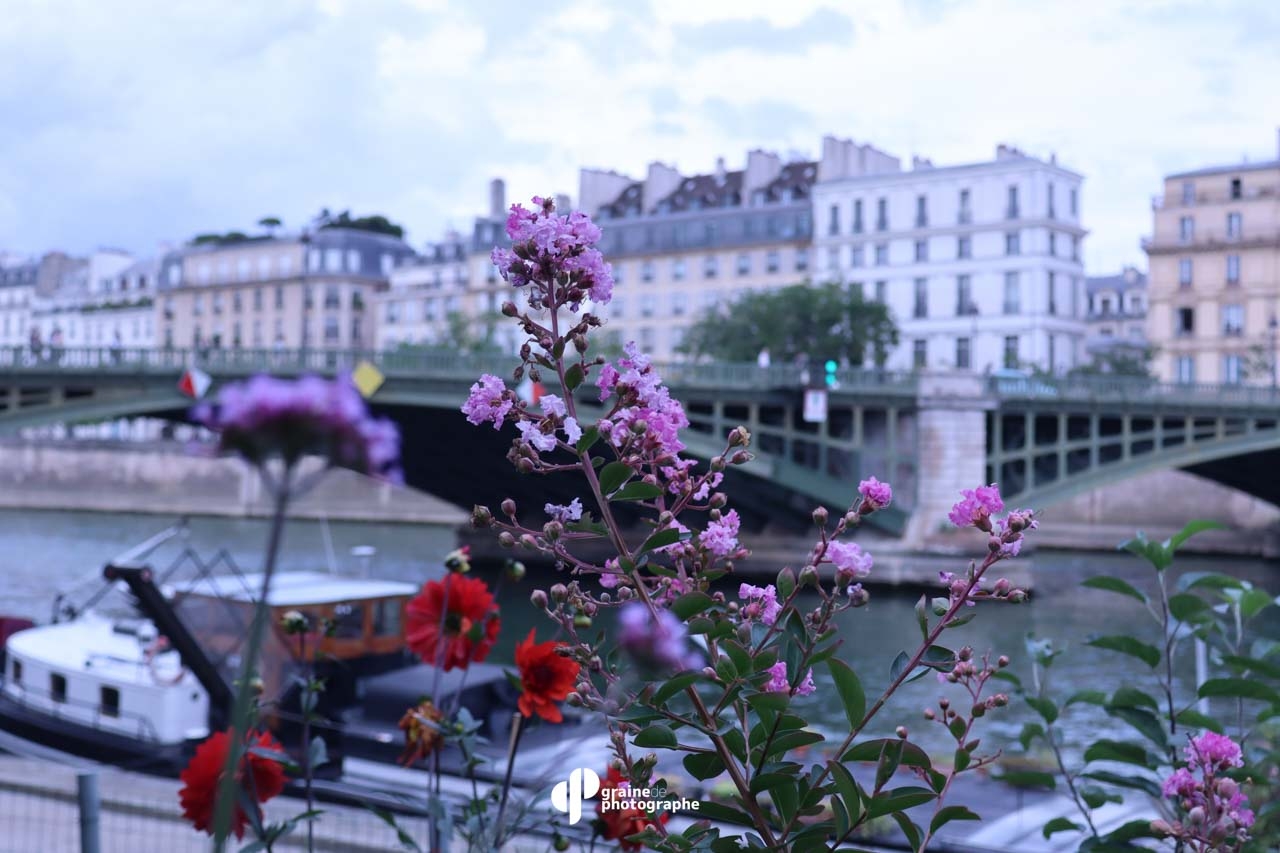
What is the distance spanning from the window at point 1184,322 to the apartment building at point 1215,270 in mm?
35

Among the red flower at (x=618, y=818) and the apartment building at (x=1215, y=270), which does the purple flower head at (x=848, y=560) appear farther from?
the apartment building at (x=1215, y=270)

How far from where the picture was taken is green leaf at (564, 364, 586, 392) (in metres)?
1.62

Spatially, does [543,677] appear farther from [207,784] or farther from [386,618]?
[386,618]

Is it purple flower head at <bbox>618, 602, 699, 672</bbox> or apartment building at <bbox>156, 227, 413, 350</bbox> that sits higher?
apartment building at <bbox>156, 227, 413, 350</bbox>

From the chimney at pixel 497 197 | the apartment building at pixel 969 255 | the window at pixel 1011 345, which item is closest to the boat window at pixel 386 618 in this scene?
the apartment building at pixel 969 255

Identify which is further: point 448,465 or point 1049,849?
point 448,465

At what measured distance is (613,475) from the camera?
1640mm

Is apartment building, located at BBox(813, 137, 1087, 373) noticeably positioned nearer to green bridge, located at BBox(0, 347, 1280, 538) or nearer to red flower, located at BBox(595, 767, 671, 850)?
green bridge, located at BBox(0, 347, 1280, 538)

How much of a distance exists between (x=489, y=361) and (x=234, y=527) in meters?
22.1

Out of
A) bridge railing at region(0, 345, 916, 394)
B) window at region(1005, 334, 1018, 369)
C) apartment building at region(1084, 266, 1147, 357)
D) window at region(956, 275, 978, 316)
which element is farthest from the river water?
apartment building at region(1084, 266, 1147, 357)

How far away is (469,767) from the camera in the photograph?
8.02 feet

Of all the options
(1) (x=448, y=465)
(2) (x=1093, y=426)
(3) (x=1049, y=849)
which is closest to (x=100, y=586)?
(1) (x=448, y=465)

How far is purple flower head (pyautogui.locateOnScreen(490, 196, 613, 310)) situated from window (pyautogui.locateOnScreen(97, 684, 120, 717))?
1358 centimetres

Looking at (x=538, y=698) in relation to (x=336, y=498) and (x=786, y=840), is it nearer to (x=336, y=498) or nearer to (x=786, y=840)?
(x=786, y=840)
